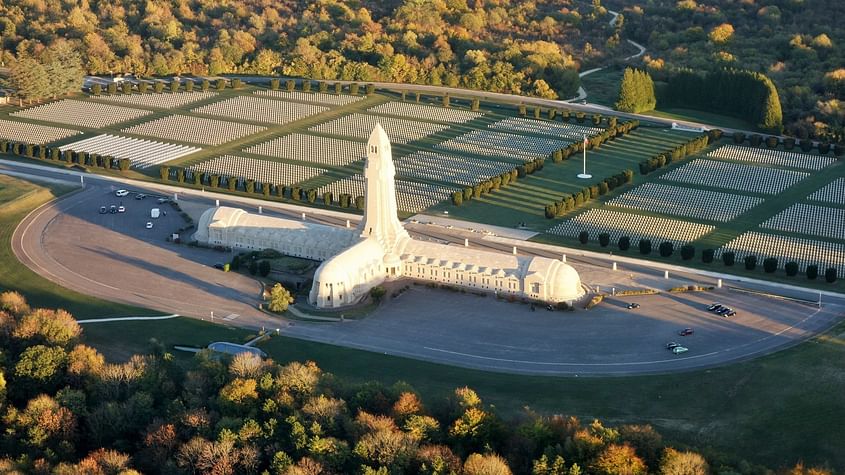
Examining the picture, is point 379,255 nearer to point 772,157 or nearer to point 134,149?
point 134,149

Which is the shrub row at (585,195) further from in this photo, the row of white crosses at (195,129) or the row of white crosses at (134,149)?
the row of white crosses at (134,149)

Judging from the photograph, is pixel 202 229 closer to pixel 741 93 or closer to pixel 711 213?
pixel 711 213

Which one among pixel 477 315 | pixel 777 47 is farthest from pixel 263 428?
pixel 777 47

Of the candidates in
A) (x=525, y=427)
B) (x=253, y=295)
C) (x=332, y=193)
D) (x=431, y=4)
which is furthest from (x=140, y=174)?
(x=431, y=4)

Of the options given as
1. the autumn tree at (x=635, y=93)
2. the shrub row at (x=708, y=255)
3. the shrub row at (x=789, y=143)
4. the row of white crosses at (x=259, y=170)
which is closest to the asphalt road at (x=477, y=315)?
the shrub row at (x=708, y=255)

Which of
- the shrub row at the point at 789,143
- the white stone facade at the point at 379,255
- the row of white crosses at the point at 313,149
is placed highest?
the shrub row at the point at 789,143
